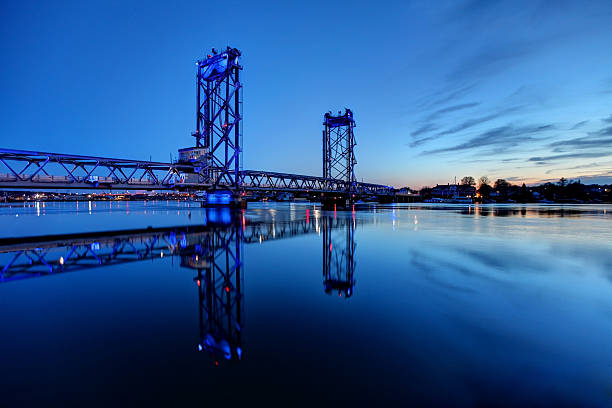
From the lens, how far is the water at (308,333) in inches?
128

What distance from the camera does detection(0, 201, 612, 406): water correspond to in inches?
128

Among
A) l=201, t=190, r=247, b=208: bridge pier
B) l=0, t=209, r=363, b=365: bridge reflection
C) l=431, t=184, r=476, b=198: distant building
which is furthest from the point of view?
l=431, t=184, r=476, b=198: distant building

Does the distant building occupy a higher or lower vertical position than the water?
higher

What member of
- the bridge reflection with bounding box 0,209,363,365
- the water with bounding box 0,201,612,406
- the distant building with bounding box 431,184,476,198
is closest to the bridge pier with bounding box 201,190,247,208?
the bridge reflection with bounding box 0,209,363,365

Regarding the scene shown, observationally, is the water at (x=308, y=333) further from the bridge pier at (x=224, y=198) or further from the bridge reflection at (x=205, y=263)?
the bridge pier at (x=224, y=198)

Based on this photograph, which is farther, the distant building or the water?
the distant building

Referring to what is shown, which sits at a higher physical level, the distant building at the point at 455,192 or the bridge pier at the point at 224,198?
the distant building at the point at 455,192

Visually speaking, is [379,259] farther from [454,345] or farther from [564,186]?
[564,186]

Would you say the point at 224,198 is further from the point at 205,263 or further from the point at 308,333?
the point at 308,333

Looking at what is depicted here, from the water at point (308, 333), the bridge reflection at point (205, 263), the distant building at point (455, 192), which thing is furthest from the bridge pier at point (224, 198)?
the distant building at point (455, 192)

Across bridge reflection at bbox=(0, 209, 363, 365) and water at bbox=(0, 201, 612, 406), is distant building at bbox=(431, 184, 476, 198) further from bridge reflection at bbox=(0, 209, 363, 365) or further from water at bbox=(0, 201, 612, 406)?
water at bbox=(0, 201, 612, 406)

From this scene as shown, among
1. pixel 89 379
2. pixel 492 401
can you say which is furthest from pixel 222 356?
pixel 492 401

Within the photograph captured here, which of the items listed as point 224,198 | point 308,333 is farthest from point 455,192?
point 308,333

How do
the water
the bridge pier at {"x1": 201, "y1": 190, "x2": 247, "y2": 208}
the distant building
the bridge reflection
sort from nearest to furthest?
the water, the bridge reflection, the bridge pier at {"x1": 201, "y1": 190, "x2": 247, "y2": 208}, the distant building
